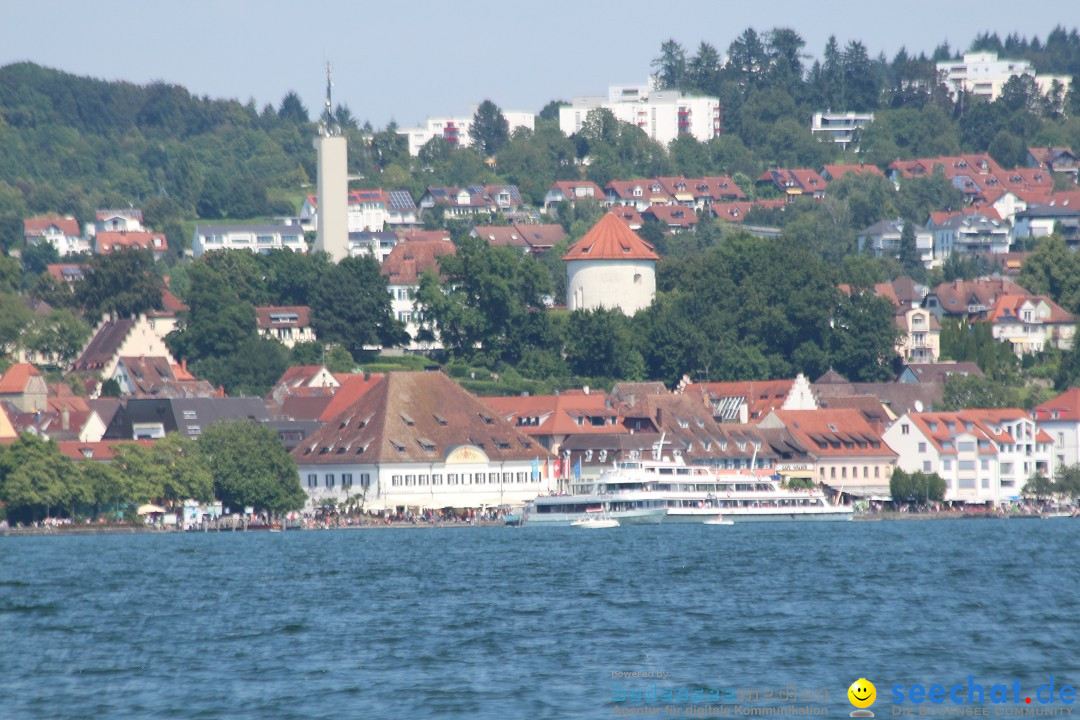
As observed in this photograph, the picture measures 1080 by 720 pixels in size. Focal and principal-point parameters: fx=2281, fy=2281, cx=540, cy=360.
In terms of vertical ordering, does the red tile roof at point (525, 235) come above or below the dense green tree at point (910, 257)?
above

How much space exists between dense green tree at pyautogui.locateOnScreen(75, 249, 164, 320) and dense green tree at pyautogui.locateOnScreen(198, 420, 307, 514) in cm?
3548

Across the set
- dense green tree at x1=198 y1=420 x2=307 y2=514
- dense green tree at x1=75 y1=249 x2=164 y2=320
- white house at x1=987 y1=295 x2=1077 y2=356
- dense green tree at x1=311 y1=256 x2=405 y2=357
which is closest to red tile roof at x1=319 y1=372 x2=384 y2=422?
dense green tree at x1=198 y1=420 x2=307 y2=514

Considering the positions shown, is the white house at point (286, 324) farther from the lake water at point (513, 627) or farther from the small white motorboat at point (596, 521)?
the lake water at point (513, 627)

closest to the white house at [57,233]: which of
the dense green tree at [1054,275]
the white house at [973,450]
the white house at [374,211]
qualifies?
the white house at [374,211]

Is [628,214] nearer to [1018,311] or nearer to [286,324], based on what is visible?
[1018,311]

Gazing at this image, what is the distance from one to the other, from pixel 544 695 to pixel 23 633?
13.4 metres

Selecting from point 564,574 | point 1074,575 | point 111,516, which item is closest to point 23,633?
point 564,574

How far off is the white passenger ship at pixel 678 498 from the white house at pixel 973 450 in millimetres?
10014

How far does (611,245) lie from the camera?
123812mm

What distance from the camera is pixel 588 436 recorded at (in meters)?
93.2

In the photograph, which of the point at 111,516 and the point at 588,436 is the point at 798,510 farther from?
the point at 111,516

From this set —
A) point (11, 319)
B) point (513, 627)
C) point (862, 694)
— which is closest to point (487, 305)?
point (11, 319)

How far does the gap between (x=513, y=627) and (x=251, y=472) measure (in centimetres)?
4126

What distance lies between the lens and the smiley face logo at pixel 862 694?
29109 millimetres
